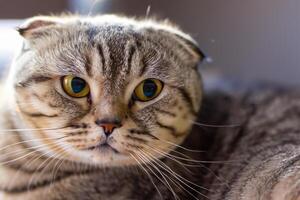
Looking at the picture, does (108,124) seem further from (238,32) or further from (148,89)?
(238,32)

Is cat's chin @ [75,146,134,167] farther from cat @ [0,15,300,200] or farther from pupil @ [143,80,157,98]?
pupil @ [143,80,157,98]

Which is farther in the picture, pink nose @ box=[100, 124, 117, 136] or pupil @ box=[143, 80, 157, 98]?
pupil @ box=[143, 80, 157, 98]

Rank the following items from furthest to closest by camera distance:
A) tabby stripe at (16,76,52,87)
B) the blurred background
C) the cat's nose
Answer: the blurred background < tabby stripe at (16,76,52,87) < the cat's nose

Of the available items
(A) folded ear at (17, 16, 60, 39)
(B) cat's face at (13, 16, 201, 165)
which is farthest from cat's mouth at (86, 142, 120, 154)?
(A) folded ear at (17, 16, 60, 39)

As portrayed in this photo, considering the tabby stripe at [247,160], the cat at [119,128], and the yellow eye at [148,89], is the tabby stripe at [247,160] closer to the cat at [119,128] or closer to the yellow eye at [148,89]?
the cat at [119,128]

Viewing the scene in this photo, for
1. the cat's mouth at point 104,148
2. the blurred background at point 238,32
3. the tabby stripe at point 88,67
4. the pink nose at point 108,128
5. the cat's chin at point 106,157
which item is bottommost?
the cat's chin at point 106,157

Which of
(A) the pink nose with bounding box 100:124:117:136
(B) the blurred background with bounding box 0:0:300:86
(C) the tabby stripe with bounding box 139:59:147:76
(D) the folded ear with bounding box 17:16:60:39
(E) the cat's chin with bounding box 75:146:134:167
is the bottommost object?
(E) the cat's chin with bounding box 75:146:134:167

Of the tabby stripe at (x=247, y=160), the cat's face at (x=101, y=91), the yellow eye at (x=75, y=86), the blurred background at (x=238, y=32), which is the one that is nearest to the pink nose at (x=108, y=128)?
the cat's face at (x=101, y=91)

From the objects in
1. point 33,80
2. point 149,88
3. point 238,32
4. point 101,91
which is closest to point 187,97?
point 149,88
